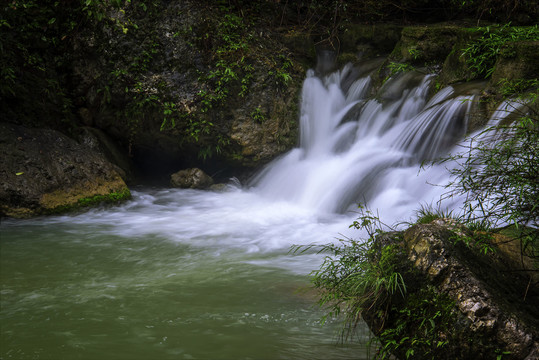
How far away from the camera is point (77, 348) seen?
8.55 ft

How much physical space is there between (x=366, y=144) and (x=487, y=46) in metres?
2.21

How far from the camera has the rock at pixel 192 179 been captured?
312 inches

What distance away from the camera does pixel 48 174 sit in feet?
A: 20.1

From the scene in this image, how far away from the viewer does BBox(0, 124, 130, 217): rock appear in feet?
19.2

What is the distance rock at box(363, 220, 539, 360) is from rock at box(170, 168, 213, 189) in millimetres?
5622

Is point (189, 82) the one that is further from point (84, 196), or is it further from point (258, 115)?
point (84, 196)

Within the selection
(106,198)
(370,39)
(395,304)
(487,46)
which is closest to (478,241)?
(395,304)

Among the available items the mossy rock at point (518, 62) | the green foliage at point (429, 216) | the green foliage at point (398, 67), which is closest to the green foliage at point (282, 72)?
the green foliage at point (398, 67)

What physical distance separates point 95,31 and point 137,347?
19.9 feet

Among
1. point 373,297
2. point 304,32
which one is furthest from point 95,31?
point 373,297

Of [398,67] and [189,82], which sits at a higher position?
[398,67]

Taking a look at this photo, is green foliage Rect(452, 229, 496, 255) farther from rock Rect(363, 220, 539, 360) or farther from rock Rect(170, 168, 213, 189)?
rock Rect(170, 168, 213, 189)

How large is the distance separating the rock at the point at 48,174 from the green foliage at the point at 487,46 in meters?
5.56

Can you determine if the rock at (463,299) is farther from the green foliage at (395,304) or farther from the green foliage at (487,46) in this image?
the green foliage at (487,46)
